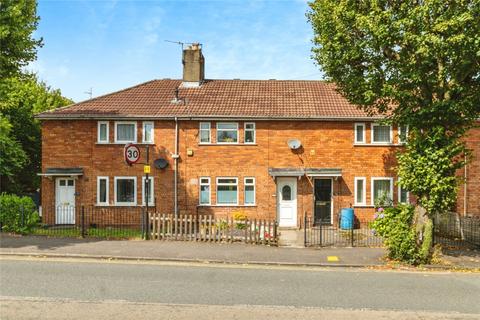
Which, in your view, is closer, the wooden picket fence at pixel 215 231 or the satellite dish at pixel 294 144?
the wooden picket fence at pixel 215 231

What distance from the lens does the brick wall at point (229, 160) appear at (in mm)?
21031

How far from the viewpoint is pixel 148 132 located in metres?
21.3

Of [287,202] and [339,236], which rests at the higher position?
[287,202]

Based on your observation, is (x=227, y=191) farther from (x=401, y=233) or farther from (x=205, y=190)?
(x=401, y=233)

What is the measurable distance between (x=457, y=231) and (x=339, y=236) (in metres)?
4.85

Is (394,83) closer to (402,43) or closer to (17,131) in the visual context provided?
(402,43)

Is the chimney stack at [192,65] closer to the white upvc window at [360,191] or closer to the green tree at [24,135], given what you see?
the green tree at [24,135]

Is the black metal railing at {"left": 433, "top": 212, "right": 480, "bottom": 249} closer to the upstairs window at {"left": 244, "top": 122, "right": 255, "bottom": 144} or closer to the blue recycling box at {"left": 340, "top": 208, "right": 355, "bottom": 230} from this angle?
the blue recycling box at {"left": 340, "top": 208, "right": 355, "bottom": 230}

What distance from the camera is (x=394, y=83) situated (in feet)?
41.9

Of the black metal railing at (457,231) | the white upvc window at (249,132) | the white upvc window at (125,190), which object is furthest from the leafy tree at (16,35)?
the black metal railing at (457,231)

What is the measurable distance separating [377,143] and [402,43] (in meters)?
9.54

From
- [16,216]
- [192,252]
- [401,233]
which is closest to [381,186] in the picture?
[401,233]

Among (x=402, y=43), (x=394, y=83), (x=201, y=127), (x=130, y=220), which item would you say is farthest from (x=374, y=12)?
(x=130, y=220)

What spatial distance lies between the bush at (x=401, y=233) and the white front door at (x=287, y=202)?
27.0 feet
